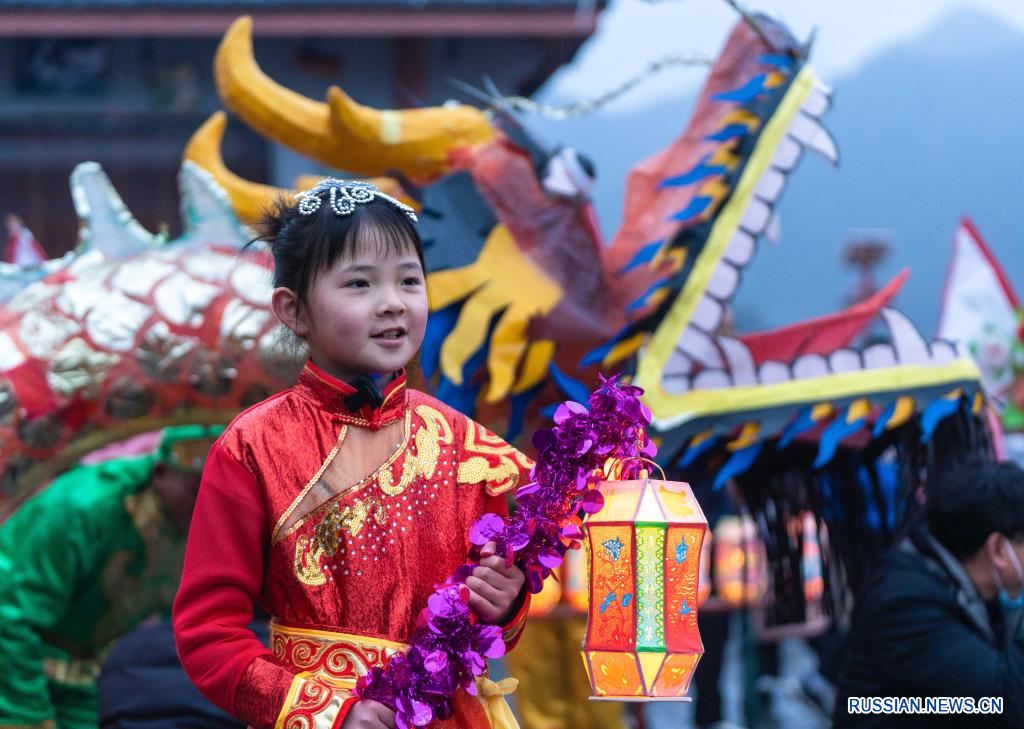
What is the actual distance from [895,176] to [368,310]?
12.5 meters

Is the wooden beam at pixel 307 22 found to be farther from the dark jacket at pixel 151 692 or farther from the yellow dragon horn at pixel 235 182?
the dark jacket at pixel 151 692

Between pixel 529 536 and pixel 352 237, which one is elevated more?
pixel 352 237

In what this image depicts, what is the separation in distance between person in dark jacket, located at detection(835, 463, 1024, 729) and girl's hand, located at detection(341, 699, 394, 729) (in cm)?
128

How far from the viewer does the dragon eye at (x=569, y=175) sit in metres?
3.38

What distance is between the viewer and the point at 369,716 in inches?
58.7

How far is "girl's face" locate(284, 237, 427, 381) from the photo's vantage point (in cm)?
161

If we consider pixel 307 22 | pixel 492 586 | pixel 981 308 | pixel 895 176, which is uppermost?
pixel 895 176

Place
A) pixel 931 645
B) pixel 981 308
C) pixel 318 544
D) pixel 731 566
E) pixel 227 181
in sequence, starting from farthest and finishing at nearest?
pixel 731 566 → pixel 981 308 → pixel 227 181 → pixel 931 645 → pixel 318 544

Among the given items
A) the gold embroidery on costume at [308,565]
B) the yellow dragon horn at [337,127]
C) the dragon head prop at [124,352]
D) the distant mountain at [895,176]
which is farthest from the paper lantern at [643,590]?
the distant mountain at [895,176]

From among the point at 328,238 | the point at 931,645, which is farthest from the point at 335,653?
the point at 931,645

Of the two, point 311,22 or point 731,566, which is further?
point 311,22

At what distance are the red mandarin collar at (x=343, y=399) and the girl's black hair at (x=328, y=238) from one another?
0.09 metres

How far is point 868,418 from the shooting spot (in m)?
3.28

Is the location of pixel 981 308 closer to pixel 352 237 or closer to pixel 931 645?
pixel 931 645
